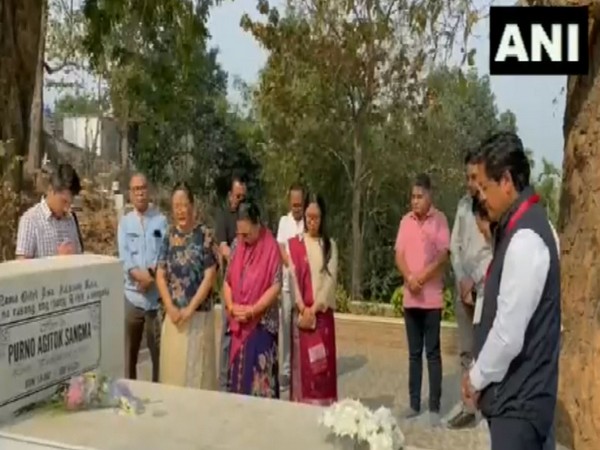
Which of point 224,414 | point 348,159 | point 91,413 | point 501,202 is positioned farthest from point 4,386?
point 348,159

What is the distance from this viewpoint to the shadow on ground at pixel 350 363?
8.32m

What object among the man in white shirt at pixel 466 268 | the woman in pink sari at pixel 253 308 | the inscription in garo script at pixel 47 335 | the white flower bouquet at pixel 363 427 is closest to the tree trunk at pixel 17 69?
the woman in pink sari at pixel 253 308

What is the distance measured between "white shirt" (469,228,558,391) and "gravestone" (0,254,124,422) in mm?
1823

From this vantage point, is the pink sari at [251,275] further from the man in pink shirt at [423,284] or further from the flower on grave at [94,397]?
the flower on grave at [94,397]

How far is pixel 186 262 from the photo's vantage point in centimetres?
590

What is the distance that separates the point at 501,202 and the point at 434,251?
10.2 ft

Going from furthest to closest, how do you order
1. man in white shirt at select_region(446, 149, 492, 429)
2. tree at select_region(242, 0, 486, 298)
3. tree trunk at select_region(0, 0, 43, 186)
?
1. tree at select_region(242, 0, 486, 298)
2. tree trunk at select_region(0, 0, 43, 186)
3. man in white shirt at select_region(446, 149, 492, 429)

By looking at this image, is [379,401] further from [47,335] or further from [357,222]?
[357,222]

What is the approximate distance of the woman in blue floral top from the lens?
582 centimetres

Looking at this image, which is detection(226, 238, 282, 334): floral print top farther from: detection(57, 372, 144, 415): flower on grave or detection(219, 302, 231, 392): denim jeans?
detection(57, 372, 144, 415): flower on grave

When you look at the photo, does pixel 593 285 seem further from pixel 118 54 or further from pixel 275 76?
pixel 275 76

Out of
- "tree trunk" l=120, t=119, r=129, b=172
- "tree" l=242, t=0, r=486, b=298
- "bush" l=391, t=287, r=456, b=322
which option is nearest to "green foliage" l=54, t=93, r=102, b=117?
"tree trunk" l=120, t=119, r=129, b=172

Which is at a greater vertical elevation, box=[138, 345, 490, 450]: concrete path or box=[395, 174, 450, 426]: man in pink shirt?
box=[395, 174, 450, 426]: man in pink shirt

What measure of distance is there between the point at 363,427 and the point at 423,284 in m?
3.10
